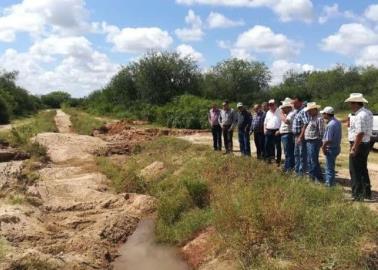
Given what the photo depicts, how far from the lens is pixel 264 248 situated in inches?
292

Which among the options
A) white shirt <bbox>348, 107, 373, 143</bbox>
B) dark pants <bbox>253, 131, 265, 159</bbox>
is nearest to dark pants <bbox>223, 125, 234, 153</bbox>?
dark pants <bbox>253, 131, 265, 159</bbox>

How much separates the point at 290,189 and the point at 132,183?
615cm

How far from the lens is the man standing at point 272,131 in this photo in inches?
503

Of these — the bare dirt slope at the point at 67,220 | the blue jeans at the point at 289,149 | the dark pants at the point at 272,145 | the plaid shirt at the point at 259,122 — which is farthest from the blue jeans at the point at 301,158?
the bare dirt slope at the point at 67,220

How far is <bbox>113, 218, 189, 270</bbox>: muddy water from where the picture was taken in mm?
9070

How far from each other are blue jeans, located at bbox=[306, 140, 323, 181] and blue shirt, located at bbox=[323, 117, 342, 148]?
1.85ft

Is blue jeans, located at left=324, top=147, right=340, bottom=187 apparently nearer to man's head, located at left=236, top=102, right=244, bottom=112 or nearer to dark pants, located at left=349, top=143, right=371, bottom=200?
dark pants, located at left=349, top=143, right=371, bottom=200

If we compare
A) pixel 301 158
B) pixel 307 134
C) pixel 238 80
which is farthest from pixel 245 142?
pixel 238 80

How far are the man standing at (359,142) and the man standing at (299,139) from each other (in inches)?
75.9

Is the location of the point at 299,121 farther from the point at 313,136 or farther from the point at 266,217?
the point at 266,217

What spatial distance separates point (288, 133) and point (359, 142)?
9.97 feet

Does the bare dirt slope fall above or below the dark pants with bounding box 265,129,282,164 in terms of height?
below


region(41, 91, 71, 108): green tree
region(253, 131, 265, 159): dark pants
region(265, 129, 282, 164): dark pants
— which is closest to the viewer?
region(265, 129, 282, 164): dark pants

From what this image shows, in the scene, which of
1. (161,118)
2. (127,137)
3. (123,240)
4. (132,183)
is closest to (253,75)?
(161,118)
